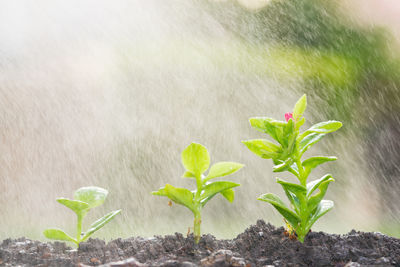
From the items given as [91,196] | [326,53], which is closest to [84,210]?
[91,196]

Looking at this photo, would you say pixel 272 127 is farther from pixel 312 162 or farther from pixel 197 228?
pixel 197 228

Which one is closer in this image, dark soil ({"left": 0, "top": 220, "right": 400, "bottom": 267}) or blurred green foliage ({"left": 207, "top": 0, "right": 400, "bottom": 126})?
dark soil ({"left": 0, "top": 220, "right": 400, "bottom": 267})

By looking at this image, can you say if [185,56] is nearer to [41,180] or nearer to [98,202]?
[41,180]

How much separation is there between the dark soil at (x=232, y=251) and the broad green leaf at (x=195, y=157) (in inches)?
5.5

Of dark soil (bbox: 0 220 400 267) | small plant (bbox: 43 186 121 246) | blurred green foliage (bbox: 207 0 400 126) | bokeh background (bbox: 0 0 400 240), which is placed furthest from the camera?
blurred green foliage (bbox: 207 0 400 126)

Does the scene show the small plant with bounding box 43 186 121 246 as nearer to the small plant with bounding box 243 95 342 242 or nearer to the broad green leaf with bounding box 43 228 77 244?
the broad green leaf with bounding box 43 228 77 244

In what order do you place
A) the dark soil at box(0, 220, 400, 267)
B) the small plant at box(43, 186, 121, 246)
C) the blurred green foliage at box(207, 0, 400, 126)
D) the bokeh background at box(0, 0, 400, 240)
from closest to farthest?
the dark soil at box(0, 220, 400, 267) → the small plant at box(43, 186, 121, 246) → the bokeh background at box(0, 0, 400, 240) → the blurred green foliage at box(207, 0, 400, 126)

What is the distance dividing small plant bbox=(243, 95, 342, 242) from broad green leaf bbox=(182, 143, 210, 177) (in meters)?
0.08

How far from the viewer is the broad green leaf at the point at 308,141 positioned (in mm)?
693

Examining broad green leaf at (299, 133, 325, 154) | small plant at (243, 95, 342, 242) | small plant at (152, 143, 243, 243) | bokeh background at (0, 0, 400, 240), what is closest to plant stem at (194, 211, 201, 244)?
small plant at (152, 143, 243, 243)

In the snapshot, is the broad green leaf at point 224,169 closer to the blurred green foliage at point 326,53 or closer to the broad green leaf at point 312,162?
the broad green leaf at point 312,162

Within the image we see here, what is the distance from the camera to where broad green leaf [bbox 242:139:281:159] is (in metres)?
0.68

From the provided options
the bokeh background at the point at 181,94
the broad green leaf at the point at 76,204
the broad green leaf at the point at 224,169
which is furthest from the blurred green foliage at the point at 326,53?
the broad green leaf at the point at 76,204

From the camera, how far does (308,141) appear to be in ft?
2.31
